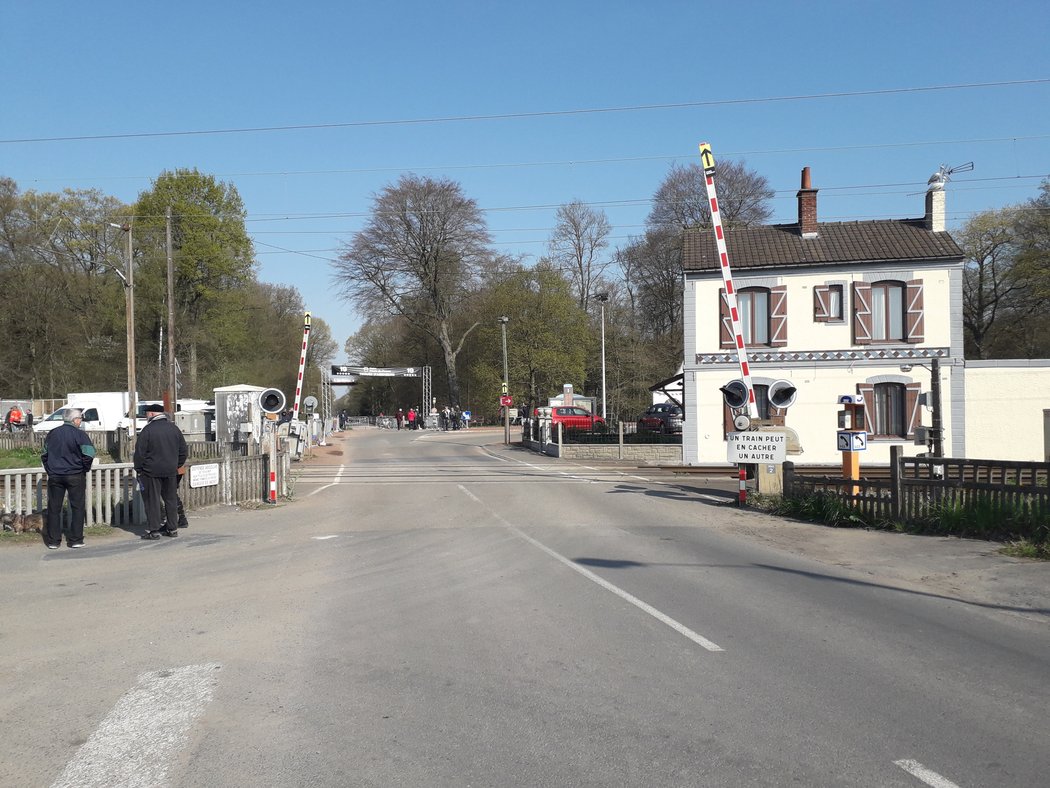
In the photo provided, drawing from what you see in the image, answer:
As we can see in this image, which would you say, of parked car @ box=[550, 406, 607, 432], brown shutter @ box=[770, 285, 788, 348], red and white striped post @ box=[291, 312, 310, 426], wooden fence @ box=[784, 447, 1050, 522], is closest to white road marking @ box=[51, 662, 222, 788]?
wooden fence @ box=[784, 447, 1050, 522]

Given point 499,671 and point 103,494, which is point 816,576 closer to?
point 499,671

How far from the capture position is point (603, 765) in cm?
459

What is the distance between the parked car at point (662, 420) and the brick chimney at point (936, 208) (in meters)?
15.2

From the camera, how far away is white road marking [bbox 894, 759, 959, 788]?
171 inches

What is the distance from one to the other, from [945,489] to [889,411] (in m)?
19.1

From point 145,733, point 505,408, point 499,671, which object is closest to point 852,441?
point 499,671

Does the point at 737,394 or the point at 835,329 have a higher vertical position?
the point at 835,329

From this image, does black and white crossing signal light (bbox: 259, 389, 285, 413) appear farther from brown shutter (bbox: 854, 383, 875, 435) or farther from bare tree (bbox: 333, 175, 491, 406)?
bare tree (bbox: 333, 175, 491, 406)

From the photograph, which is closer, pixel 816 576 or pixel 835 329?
pixel 816 576

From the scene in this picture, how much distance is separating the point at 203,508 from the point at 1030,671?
538 inches

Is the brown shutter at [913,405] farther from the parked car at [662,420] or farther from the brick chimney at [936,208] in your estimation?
the parked car at [662,420]

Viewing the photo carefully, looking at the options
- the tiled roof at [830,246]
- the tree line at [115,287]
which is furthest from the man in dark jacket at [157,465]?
the tree line at [115,287]

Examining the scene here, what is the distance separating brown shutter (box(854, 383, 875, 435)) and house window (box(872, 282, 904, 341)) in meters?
1.73

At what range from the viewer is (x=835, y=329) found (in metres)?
31.4
